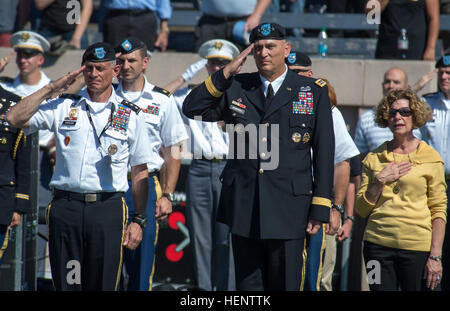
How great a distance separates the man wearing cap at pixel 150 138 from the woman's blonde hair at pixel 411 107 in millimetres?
1692

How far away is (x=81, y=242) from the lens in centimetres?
540

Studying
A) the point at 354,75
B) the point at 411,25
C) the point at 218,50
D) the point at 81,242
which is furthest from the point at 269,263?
the point at 411,25

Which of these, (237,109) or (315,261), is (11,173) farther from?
(315,261)

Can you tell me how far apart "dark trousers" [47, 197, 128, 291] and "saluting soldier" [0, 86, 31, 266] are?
93cm

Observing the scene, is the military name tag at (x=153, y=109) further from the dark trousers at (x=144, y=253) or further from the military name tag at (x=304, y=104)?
the military name tag at (x=304, y=104)

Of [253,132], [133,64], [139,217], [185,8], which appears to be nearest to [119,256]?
[139,217]

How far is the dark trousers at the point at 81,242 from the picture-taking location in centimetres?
537

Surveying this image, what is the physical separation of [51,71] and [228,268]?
3.21 metres

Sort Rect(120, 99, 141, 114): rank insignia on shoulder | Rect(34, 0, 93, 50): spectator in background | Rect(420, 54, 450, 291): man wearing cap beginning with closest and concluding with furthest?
Rect(120, 99, 141, 114): rank insignia on shoulder → Rect(420, 54, 450, 291): man wearing cap → Rect(34, 0, 93, 50): spectator in background

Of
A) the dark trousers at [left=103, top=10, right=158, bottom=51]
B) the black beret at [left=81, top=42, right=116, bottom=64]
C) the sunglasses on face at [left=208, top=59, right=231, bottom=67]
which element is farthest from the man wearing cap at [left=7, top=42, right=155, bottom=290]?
the dark trousers at [left=103, top=10, right=158, bottom=51]

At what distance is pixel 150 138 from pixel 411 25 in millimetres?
3560

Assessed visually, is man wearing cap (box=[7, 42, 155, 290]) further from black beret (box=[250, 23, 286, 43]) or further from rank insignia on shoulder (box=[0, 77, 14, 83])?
rank insignia on shoulder (box=[0, 77, 14, 83])

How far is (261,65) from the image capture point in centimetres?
514

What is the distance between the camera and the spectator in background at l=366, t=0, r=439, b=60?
870 centimetres
